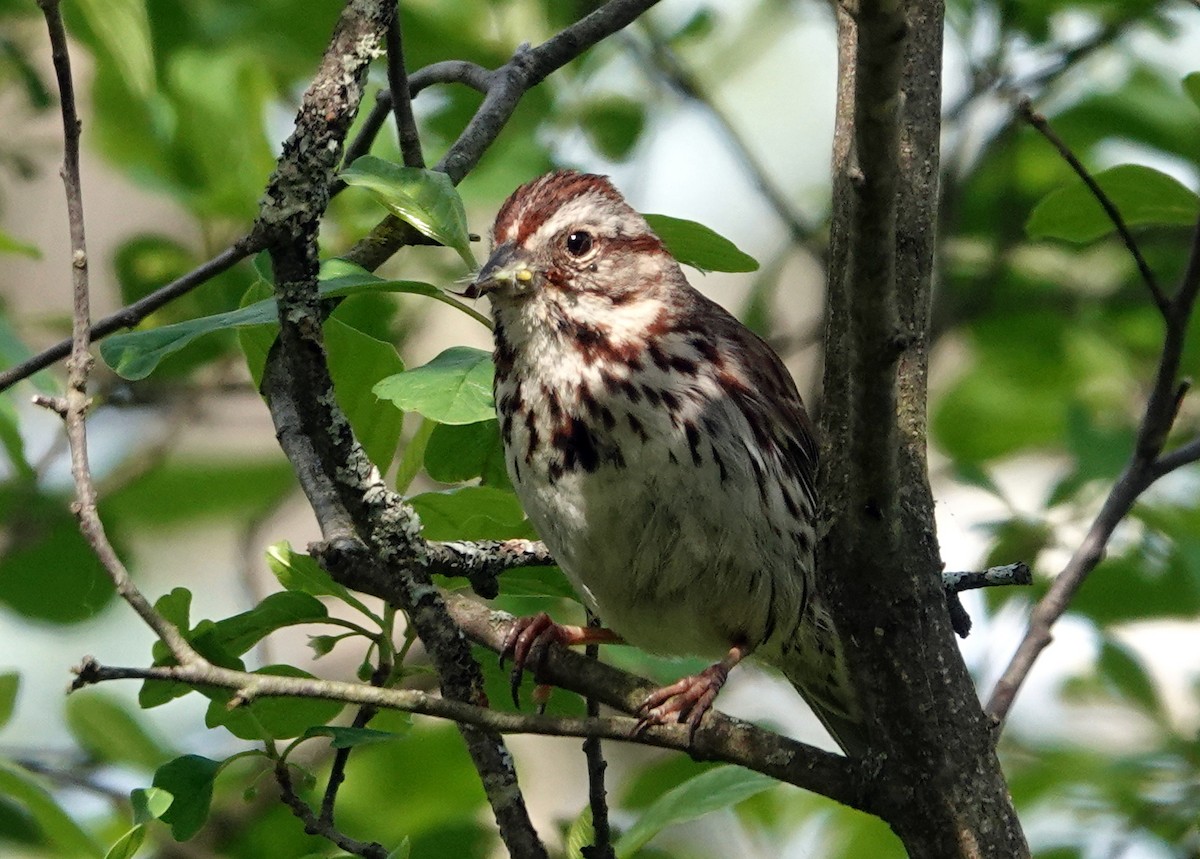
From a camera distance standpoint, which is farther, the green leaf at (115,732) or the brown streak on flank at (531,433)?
the green leaf at (115,732)

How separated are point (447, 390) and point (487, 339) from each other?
5.18 m

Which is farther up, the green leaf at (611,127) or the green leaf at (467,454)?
the green leaf at (611,127)

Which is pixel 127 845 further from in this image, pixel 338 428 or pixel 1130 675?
pixel 1130 675

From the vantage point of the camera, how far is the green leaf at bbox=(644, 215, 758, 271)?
10.6ft

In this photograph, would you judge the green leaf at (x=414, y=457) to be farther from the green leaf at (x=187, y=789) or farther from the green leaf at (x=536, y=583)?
the green leaf at (x=187, y=789)

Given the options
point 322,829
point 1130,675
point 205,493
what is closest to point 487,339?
point 205,493

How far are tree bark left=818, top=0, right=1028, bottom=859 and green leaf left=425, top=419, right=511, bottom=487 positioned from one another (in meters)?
0.90

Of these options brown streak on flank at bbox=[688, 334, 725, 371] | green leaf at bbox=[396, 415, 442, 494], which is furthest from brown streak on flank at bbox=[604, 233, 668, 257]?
green leaf at bbox=[396, 415, 442, 494]

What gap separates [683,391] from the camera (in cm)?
365

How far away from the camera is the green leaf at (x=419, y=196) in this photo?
2707 mm

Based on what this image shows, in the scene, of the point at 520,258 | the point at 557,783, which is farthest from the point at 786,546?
the point at 557,783

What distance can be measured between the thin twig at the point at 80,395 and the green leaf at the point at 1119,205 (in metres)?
2.07

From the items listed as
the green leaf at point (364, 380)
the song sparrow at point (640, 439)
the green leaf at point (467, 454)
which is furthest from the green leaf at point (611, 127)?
the green leaf at point (364, 380)

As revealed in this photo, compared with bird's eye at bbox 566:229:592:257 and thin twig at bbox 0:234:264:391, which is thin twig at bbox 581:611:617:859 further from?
bird's eye at bbox 566:229:592:257
